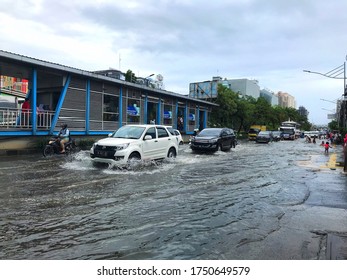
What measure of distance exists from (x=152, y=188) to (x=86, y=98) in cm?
1289

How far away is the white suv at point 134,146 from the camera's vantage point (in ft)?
35.1

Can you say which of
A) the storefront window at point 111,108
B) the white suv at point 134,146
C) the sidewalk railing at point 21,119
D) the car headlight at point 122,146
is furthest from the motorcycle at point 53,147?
the storefront window at point 111,108

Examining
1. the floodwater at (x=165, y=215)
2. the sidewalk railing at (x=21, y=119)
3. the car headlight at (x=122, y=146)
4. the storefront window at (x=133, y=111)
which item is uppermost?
the storefront window at (x=133, y=111)

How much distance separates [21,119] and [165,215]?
13.3 meters

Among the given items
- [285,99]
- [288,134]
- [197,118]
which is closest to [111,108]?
[197,118]

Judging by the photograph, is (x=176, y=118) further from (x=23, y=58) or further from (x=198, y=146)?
(x=23, y=58)

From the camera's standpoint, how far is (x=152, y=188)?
7.96m

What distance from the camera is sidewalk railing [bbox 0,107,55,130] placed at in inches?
590

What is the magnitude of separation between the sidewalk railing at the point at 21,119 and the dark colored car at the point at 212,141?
326 inches

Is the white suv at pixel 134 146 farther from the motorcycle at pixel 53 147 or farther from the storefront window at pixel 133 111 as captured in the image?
the storefront window at pixel 133 111

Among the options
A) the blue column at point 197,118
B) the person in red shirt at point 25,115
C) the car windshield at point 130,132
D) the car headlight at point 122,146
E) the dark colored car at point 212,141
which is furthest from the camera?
the blue column at point 197,118

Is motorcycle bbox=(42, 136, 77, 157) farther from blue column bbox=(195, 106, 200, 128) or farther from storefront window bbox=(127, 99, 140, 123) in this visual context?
blue column bbox=(195, 106, 200, 128)

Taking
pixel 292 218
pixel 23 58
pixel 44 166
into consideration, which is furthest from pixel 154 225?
pixel 23 58

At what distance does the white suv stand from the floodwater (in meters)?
0.82
